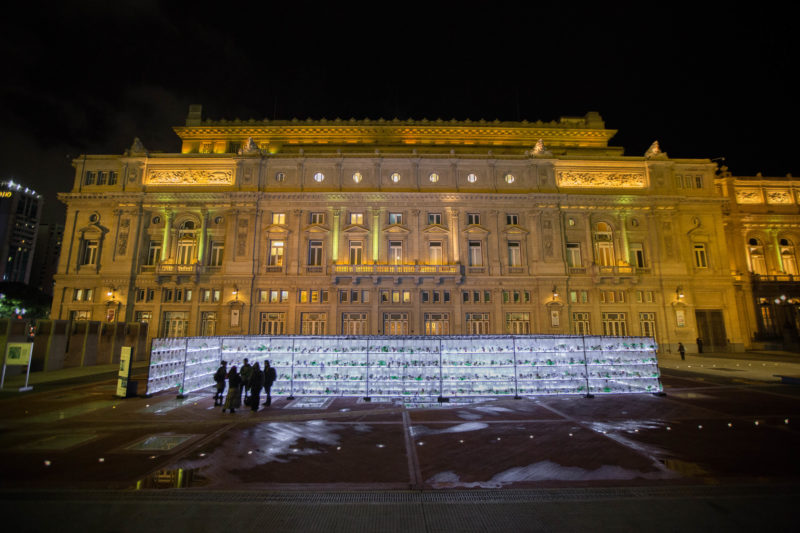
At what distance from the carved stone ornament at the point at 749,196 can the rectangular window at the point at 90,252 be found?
72530 mm

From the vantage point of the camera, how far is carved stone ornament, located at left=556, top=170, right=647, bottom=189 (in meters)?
39.8

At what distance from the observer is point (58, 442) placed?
9773 mm

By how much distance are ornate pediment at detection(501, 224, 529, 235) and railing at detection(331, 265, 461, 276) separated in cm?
687

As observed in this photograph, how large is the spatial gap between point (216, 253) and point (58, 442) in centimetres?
3090

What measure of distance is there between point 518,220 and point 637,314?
49.6 feet

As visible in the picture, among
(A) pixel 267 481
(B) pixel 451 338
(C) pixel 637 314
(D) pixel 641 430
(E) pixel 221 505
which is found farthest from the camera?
(C) pixel 637 314

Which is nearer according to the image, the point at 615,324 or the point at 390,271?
the point at 390,271

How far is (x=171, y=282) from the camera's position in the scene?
3722cm

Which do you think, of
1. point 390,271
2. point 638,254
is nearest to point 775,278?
point 638,254

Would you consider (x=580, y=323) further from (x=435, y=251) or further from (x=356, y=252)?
(x=356, y=252)

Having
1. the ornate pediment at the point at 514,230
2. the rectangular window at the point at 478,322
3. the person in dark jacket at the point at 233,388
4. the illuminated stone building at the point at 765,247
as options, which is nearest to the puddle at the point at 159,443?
the person in dark jacket at the point at 233,388

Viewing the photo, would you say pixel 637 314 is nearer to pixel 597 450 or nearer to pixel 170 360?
pixel 597 450

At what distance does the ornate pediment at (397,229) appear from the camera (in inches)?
1483

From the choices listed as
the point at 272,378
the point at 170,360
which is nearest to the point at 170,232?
the point at 170,360
